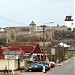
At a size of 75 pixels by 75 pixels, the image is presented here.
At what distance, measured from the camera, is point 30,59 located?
7219 centimetres

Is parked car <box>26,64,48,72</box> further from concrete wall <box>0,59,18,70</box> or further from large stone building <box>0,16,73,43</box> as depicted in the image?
large stone building <box>0,16,73,43</box>

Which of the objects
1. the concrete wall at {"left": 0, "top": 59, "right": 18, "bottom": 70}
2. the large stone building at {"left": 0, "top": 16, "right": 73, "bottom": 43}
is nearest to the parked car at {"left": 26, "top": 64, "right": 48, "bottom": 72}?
the concrete wall at {"left": 0, "top": 59, "right": 18, "bottom": 70}

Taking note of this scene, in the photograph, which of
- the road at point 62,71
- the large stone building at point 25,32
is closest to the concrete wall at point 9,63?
the road at point 62,71

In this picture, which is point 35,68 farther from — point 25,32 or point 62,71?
point 25,32

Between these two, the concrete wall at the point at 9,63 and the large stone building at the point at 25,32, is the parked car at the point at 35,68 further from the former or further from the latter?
the large stone building at the point at 25,32

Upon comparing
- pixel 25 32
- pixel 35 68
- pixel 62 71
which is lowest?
pixel 62 71

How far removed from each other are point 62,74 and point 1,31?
4063 inches

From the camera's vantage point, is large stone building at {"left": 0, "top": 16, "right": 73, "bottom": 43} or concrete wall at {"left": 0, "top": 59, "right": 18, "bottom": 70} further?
large stone building at {"left": 0, "top": 16, "right": 73, "bottom": 43}

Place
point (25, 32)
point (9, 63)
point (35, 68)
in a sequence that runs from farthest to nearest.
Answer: point (25, 32)
point (9, 63)
point (35, 68)

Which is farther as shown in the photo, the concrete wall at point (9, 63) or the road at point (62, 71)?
the concrete wall at point (9, 63)

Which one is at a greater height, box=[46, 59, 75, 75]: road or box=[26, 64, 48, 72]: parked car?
box=[26, 64, 48, 72]: parked car

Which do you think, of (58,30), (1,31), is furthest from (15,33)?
(58,30)

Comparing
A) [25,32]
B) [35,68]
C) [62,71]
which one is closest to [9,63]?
[35,68]

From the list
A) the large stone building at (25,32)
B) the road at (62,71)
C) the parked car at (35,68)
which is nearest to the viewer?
the road at (62,71)
